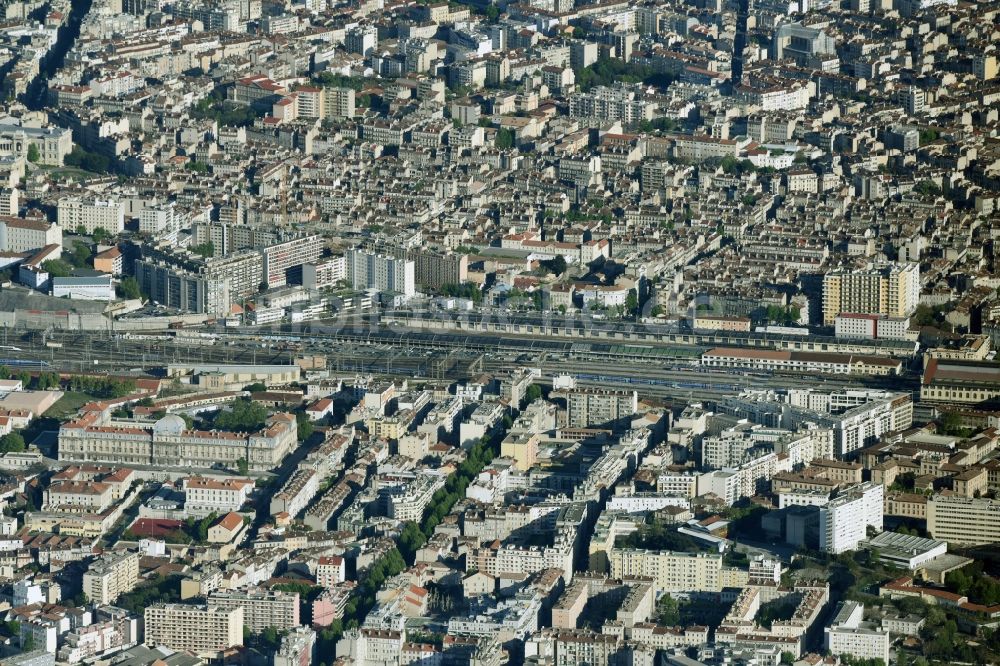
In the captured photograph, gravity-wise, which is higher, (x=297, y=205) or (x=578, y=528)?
(x=297, y=205)

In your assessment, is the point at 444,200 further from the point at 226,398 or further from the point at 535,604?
the point at 535,604

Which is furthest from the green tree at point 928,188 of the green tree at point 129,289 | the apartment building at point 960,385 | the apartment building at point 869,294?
the green tree at point 129,289

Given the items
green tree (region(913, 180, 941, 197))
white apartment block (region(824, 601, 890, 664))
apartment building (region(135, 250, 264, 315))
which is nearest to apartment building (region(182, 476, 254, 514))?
apartment building (region(135, 250, 264, 315))

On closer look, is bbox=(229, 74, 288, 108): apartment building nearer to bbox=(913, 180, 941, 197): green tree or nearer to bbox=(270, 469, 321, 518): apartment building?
bbox=(913, 180, 941, 197): green tree

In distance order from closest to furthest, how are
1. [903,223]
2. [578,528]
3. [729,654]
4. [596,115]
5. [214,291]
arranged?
[729,654] → [578,528] → [214,291] → [903,223] → [596,115]

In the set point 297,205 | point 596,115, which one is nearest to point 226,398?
point 297,205

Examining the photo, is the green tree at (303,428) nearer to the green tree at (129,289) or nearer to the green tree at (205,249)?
the green tree at (129,289)
